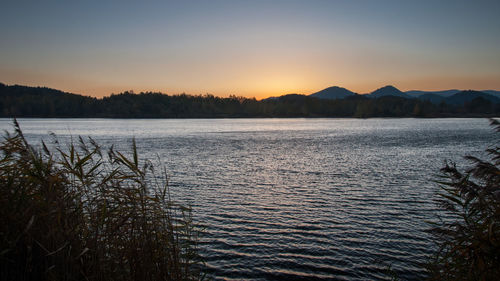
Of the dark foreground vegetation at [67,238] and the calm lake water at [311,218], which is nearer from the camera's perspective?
the dark foreground vegetation at [67,238]

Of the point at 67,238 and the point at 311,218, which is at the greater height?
the point at 67,238

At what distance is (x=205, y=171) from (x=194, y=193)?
29.3ft

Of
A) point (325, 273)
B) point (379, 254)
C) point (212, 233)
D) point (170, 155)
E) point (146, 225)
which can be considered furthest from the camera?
point (170, 155)

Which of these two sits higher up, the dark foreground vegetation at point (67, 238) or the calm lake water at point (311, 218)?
the dark foreground vegetation at point (67, 238)

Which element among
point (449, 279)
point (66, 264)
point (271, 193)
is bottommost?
point (271, 193)

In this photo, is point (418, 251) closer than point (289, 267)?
No

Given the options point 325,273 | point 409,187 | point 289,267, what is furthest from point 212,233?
point 409,187

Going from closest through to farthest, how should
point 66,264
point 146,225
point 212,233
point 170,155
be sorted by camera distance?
1. point 66,264
2. point 146,225
3. point 212,233
4. point 170,155

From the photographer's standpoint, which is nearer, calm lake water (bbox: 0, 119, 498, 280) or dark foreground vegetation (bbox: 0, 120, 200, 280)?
dark foreground vegetation (bbox: 0, 120, 200, 280)

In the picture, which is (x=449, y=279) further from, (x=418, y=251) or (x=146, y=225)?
(x=146, y=225)

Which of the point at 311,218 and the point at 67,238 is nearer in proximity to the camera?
the point at 67,238

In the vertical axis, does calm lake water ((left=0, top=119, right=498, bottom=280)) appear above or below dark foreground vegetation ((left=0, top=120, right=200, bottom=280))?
below

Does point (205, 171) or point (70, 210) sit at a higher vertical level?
point (70, 210)

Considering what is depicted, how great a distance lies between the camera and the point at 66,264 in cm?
607
